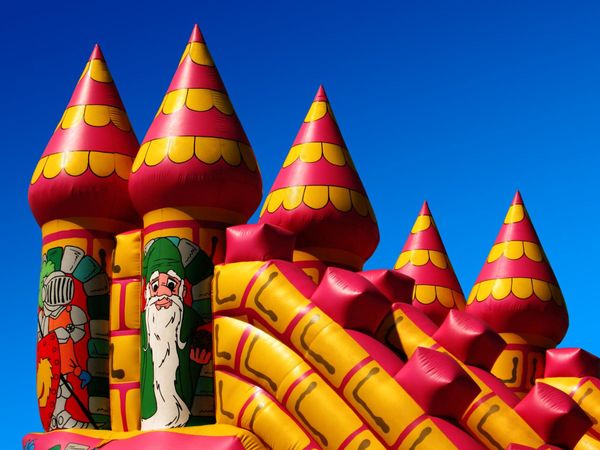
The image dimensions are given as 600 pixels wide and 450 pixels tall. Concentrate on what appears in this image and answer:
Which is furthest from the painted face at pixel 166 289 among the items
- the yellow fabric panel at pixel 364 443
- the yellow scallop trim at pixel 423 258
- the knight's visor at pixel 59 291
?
the yellow scallop trim at pixel 423 258

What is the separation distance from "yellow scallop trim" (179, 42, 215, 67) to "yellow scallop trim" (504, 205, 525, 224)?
5851mm

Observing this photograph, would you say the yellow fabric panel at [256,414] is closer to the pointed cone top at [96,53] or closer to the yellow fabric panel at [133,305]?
the yellow fabric panel at [133,305]

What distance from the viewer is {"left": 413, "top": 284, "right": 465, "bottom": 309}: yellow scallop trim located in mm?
16109

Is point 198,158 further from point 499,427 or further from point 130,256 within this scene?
point 499,427

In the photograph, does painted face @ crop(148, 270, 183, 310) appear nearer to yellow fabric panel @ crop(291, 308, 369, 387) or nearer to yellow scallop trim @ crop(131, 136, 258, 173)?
yellow scallop trim @ crop(131, 136, 258, 173)

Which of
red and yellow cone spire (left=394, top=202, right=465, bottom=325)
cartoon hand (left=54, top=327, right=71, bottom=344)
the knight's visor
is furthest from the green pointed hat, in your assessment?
red and yellow cone spire (left=394, top=202, right=465, bottom=325)

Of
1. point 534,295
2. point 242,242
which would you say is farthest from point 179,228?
point 534,295

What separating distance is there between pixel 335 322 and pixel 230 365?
135cm

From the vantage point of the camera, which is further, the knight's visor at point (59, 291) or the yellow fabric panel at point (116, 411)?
the knight's visor at point (59, 291)

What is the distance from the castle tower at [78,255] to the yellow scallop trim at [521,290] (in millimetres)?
5470

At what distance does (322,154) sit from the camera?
13438 mm

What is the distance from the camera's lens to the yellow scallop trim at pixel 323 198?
42.5 feet

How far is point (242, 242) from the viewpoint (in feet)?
35.9

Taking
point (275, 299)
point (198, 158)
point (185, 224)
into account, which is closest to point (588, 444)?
point (275, 299)
